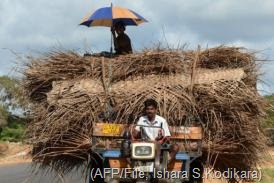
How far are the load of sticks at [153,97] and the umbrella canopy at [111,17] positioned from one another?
1.54m

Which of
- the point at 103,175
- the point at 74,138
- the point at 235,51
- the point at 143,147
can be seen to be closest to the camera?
the point at 143,147

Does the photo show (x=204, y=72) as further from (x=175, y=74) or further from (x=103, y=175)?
(x=103, y=175)

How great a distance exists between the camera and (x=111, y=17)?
8.99 metres

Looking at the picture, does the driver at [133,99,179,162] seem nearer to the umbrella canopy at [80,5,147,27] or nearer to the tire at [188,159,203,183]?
the tire at [188,159,203,183]

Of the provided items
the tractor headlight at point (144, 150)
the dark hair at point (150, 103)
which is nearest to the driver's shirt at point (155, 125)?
the dark hair at point (150, 103)

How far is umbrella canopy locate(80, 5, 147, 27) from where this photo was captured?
908cm

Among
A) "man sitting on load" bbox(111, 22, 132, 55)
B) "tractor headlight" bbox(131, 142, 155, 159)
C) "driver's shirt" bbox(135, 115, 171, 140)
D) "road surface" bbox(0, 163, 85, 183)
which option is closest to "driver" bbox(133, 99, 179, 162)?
"driver's shirt" bbox(135, 115, 171, 140)

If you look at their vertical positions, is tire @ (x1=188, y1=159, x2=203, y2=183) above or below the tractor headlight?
below

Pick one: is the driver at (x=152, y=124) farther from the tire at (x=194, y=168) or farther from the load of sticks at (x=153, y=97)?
the tire at (x=194, y=168)

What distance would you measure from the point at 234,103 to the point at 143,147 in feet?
4.93

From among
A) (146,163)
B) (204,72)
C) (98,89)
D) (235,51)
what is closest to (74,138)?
(98,89)

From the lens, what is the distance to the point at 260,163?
7754 millimetres

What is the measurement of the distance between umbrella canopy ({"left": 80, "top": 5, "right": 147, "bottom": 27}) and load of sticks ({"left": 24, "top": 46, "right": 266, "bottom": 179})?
5.04ft

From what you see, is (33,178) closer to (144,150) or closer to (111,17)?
(144,150)
